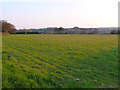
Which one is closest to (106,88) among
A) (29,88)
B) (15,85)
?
(29,88)

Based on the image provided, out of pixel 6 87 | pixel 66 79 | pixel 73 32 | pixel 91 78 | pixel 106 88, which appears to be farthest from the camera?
pixel 73 32

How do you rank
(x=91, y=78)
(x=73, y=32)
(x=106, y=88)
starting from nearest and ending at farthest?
1. (x=106, y=88)
2. (x=91, y=78)
3. (x=73, y=32)

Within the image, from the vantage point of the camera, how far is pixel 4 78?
14.7 feet

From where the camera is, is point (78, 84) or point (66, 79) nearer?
point (78, 84)

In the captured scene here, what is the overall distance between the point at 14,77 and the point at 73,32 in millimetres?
77122

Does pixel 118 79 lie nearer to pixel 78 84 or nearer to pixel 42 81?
pixel 78 84

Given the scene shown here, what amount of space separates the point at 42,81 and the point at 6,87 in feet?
4.06

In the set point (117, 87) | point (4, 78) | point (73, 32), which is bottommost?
point (117, 87)

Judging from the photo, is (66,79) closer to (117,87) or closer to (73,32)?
(117,87)

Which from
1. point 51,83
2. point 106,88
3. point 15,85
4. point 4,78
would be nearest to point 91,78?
point 106,88

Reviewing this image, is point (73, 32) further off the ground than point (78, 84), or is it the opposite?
point (73, 32)

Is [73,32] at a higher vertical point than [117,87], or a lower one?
higher

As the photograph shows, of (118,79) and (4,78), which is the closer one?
(4,78)

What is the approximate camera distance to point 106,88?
4.42 meters
